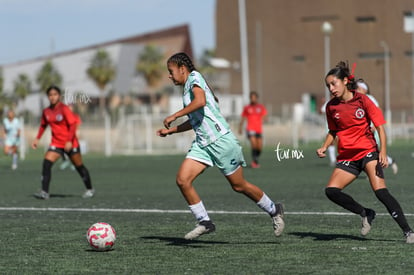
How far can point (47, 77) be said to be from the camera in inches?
4697

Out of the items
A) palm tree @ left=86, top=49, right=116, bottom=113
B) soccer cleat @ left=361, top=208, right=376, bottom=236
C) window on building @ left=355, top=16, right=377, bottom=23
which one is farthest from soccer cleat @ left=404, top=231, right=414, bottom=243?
palm tree @ left=86, top=49, right=116, bottom=113

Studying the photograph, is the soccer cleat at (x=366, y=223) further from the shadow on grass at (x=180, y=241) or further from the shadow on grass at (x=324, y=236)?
the shadow on grass at (x=180, y=241)

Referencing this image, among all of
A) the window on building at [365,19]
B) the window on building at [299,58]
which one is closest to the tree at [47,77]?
the window on building at [299,58]

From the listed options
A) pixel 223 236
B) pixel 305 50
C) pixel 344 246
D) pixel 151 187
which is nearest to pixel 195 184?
pixel 151 187

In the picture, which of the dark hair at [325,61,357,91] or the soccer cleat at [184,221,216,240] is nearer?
the dark hair at [325,61,357,91]

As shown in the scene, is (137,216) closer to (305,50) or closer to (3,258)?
(3,258)

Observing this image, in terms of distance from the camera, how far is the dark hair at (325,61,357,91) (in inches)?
356

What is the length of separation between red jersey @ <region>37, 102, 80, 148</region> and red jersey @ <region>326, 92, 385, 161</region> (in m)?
7.24

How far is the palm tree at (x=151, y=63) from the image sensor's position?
389 ft

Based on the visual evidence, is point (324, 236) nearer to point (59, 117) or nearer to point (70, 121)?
point (70, 121)

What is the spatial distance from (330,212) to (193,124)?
3925 mm

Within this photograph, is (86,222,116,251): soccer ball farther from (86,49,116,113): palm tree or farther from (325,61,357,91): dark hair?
(86,49,116,113): palm tree

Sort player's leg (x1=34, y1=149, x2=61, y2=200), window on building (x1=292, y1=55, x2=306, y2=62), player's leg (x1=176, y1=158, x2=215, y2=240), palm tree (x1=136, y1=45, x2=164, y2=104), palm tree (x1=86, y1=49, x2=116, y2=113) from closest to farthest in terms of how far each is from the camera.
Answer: player's leg (x1=176, y1=158, x2=215, y2=240), player's leg (x1=34, y1=149, x2=61, y2=200), window on building (x1=292, y1=55, x2=306, y2=62), palm tree (x1=86, y1=49, x2=116, y2=113), palm tree (x1=136, y1=45, x2=164, y2=104)

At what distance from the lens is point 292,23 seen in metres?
93.6
